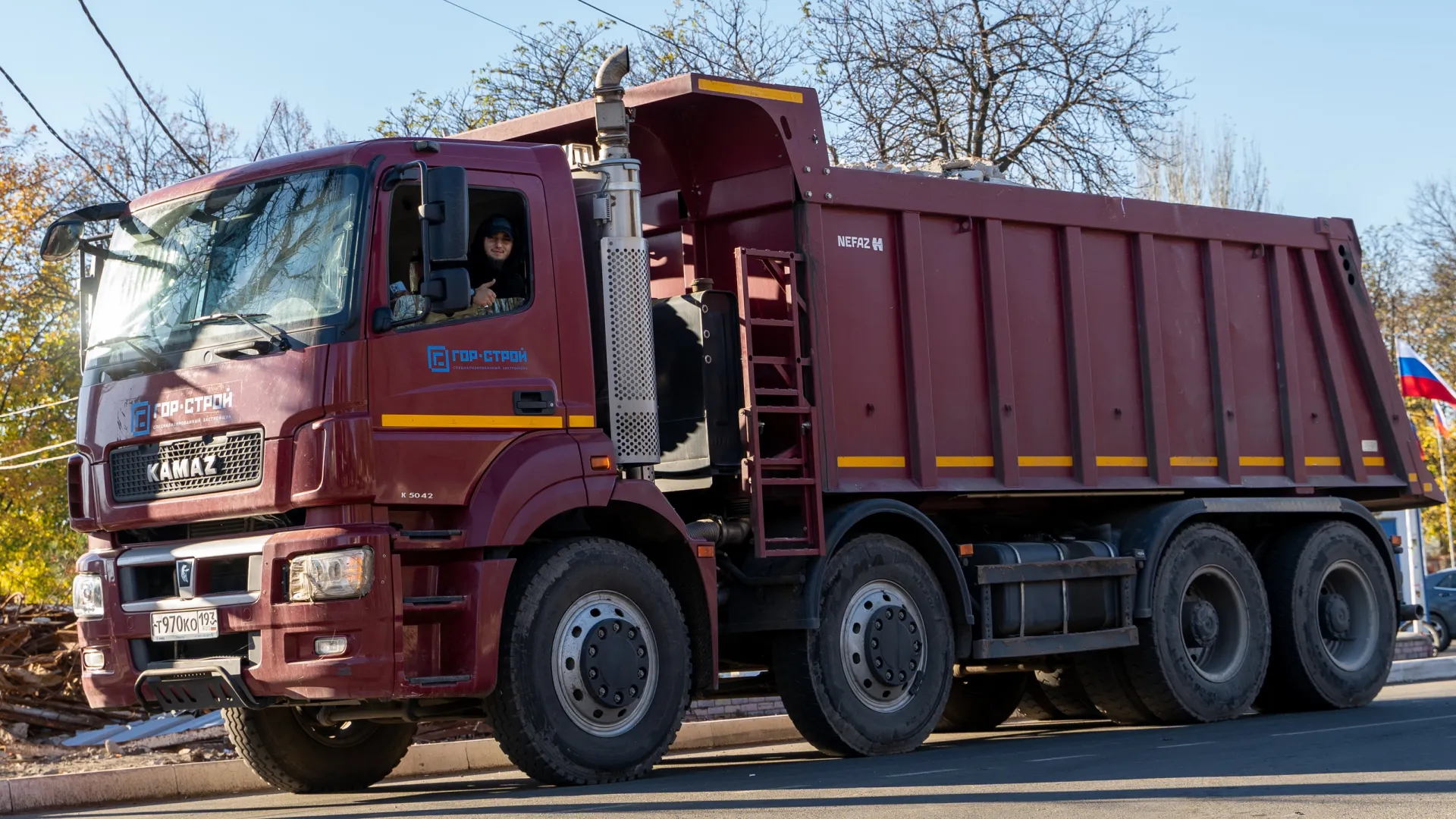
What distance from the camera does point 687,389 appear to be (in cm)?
934

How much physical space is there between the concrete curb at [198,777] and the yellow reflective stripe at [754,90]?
4.36 metres

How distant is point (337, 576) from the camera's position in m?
7.48

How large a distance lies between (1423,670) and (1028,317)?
9.34 metres

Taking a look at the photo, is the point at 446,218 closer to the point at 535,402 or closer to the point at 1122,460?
the point at 535,402

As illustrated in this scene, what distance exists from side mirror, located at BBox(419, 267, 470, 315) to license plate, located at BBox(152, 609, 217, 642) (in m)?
1.73

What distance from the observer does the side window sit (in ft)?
26.2

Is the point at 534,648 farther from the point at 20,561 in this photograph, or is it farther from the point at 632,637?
the point at 20,561

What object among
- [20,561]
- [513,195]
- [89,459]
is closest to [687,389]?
[513,195]

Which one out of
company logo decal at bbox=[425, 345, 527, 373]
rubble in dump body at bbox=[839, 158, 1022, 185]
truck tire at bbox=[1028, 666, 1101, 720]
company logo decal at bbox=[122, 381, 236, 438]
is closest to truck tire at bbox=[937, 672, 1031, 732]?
truck tire at bbox=[1028, 666, 1101, 720]

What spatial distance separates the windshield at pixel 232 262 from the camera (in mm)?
7863

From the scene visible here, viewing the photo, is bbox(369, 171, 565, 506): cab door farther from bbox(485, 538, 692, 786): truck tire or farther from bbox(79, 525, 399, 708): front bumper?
bbox(485, 538, 692, 786): truck tire

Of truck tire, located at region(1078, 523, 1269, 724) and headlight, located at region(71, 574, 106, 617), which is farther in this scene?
truck tire, located at region(1078, 523, 1269, 724)

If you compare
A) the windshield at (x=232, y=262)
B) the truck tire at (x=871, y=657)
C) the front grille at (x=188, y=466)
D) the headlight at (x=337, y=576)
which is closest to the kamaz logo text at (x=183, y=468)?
the front grille at (x=188, y=466)

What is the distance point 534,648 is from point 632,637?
1.95 ft
